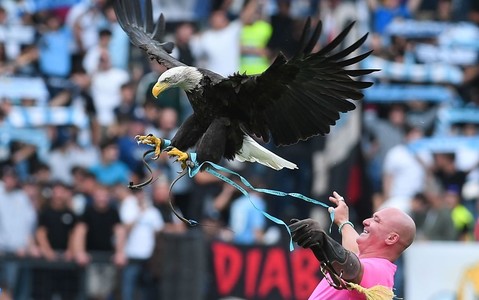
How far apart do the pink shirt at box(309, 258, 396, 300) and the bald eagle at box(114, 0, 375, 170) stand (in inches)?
37.8

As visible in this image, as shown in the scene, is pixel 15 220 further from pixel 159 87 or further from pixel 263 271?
pixel 159 87

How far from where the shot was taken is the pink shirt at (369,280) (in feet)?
18.4

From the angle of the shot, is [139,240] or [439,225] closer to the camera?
[139,240]

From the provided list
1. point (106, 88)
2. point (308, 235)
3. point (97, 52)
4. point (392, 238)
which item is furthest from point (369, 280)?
point (97, 52)

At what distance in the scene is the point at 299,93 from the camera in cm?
656

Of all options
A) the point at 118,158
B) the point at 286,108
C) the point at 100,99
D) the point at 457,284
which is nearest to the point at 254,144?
the point at 286,108

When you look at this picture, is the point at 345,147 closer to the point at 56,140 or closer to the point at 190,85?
the point at 56,140

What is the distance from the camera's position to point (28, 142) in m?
13.2

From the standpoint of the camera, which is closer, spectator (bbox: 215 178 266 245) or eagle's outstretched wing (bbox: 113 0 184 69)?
eagle's outstretched wing (bbox: 113 0 184 69)

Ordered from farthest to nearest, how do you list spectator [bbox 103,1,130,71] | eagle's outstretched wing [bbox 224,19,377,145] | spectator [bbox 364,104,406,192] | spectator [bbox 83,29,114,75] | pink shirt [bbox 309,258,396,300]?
spectator [bbox 103,1,130,71] → spectator [bbox 83,29,114,75] → spectator [bbox 364,104,406,192] → eagle's outstretched wing [bbox 224,19,377,145] → pink shirt [bbox 309,258,396,300]

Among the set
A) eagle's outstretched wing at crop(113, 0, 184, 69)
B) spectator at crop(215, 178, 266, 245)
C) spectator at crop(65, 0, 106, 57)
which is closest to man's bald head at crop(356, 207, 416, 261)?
eagle's outstretched wing at crop(113, 0, 184, 69)

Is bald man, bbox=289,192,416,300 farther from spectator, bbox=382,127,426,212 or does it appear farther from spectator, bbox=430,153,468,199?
spectator, bbox=430,153,468,199

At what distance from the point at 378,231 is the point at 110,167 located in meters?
7.37

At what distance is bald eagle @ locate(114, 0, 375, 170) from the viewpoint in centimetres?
637
